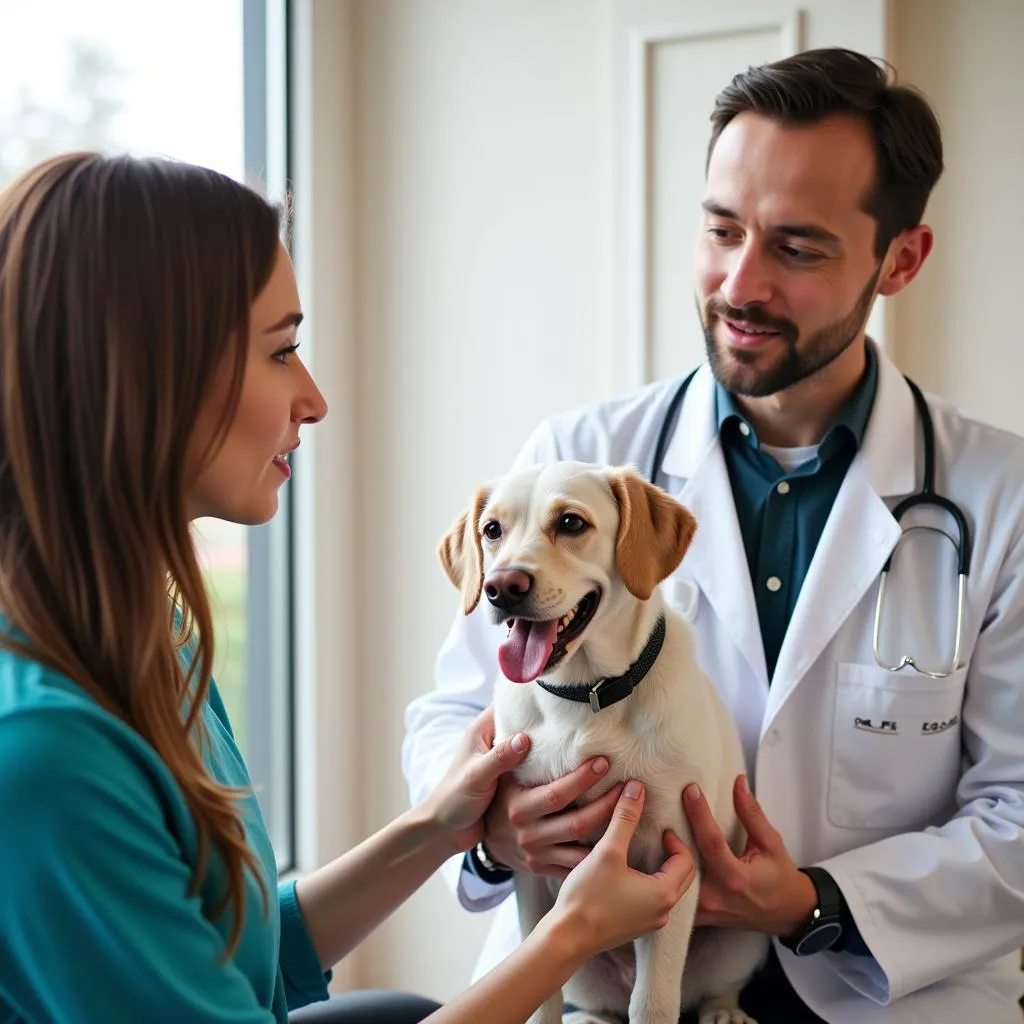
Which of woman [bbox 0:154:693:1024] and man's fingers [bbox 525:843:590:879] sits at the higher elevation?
woman [bbox 0:154:693:1024]

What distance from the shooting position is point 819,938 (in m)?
1.46

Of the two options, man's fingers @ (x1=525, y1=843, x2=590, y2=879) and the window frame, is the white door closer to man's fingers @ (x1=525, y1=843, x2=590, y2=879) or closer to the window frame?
the window frame

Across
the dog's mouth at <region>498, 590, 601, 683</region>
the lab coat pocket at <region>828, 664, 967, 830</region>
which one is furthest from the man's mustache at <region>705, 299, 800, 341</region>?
the dog's mouth at <region>498, 590, 601, 683</region>

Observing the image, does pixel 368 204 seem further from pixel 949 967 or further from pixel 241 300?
pixel 949 967

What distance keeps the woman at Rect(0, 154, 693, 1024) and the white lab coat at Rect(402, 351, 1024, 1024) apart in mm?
688

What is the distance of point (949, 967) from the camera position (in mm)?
1505

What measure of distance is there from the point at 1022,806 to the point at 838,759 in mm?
253

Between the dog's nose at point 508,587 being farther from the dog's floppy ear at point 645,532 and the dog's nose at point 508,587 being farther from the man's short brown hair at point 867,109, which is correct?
the man's short brown hair at point 867,109

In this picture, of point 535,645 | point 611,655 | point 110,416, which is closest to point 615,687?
point 611,655

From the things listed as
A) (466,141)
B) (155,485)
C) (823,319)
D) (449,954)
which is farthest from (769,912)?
(466,141)

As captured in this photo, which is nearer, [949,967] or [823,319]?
[949,967]

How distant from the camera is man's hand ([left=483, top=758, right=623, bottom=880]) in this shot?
1321 mm

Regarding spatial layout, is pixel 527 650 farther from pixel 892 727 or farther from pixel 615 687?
pixel 892 727

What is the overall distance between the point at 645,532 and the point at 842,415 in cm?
54
